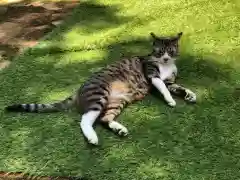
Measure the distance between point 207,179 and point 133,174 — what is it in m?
0.42

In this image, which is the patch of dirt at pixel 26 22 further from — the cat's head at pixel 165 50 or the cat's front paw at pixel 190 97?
the cat's front paw at pixel 190 97

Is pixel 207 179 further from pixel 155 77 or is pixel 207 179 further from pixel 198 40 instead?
pixel 198 40

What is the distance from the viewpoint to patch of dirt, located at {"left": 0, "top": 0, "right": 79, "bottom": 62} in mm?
4844

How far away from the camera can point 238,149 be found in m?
2.93

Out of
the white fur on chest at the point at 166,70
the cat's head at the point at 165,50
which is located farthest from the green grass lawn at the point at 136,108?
the cat's head at the point at 165,50

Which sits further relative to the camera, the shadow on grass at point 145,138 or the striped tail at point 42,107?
the striped tail at point 42,107

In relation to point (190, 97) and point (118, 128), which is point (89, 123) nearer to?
point (118, 128)

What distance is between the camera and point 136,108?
3.45m

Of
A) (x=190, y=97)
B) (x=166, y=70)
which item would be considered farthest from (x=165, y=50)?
(x=190, y=97)

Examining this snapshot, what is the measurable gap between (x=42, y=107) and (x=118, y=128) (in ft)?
2.16

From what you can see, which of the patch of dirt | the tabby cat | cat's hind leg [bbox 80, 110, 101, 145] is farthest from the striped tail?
the patch of dirt

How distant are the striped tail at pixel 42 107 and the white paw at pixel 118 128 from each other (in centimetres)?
45

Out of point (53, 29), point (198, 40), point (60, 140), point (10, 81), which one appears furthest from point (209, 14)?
point (60, 140)

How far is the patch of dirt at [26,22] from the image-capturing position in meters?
4.84
